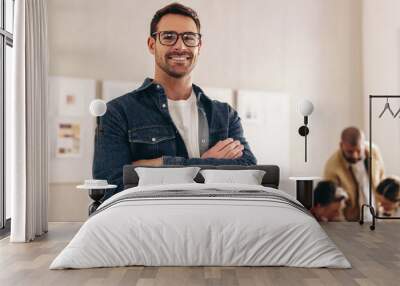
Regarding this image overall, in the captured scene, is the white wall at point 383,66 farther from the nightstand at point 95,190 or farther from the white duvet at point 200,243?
the nightstand at point 95,190

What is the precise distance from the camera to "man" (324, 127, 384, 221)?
713 centimetres

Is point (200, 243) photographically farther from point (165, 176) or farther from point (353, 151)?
point (353, 151)

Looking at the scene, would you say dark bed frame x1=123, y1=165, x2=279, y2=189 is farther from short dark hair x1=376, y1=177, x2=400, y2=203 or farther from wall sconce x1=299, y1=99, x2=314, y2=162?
short dark hair x1=376, y1=177, x2=400, y2=203

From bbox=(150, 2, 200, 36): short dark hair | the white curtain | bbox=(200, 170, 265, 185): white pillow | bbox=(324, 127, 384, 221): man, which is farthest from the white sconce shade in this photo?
the white curtain

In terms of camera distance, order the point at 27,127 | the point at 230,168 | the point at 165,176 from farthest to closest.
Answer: the point at 230,168, the point at 165,176, the point at 27,127

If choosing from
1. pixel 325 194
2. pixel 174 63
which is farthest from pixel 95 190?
pixel 325 194

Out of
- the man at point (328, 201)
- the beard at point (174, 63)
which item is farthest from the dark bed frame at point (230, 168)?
the beard at point (174, 63)

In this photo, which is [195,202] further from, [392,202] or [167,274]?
[392,202]

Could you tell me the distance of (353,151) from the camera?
282 inches

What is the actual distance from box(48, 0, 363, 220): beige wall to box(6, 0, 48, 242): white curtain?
84cm

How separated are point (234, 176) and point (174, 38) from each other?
1.90 meters

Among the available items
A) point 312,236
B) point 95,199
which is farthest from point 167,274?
point 95,199

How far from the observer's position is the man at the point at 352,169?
7133 mm

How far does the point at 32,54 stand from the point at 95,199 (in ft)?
5.90
